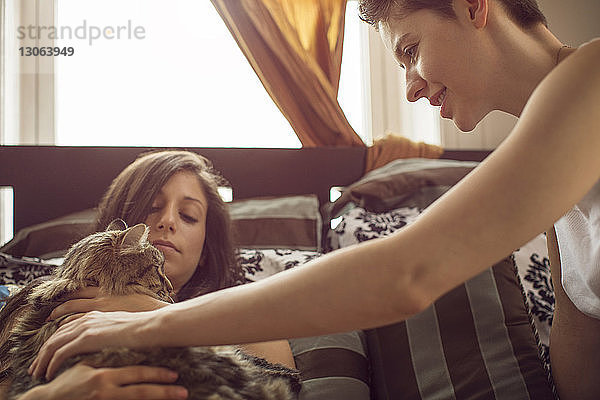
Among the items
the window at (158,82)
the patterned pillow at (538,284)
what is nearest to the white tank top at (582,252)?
the patterned pillow at (538,284)

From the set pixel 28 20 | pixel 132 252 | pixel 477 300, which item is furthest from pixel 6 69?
pixel 477 300

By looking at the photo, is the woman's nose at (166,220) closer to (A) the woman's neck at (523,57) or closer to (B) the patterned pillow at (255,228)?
(B) the patterned pillow at (255,228)

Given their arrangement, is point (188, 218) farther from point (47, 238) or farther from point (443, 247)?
point (443, 247)

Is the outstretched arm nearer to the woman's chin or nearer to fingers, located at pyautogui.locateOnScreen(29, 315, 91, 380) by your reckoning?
fingers, located at pyautogui.locateOnScreen(29, 315, 91, 380)

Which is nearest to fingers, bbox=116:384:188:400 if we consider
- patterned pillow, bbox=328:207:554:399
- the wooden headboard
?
patterned pillow, bbox=328:207:554:399

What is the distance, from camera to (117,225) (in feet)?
3.90

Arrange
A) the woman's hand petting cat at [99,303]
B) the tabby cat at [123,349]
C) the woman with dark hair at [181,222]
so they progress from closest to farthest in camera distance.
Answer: the tabby cat at [123,349] < the woman's hand petting cat at [99,303] < the woman with dark hair at [181,222]

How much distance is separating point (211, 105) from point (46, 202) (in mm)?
837

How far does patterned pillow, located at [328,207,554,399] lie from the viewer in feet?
4.45

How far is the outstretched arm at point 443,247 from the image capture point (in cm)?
69

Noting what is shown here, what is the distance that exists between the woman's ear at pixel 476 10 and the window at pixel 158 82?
1.63 meters

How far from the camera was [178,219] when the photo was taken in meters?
1.37

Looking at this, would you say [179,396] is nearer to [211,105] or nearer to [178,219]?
[178,219]

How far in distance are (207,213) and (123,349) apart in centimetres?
74
